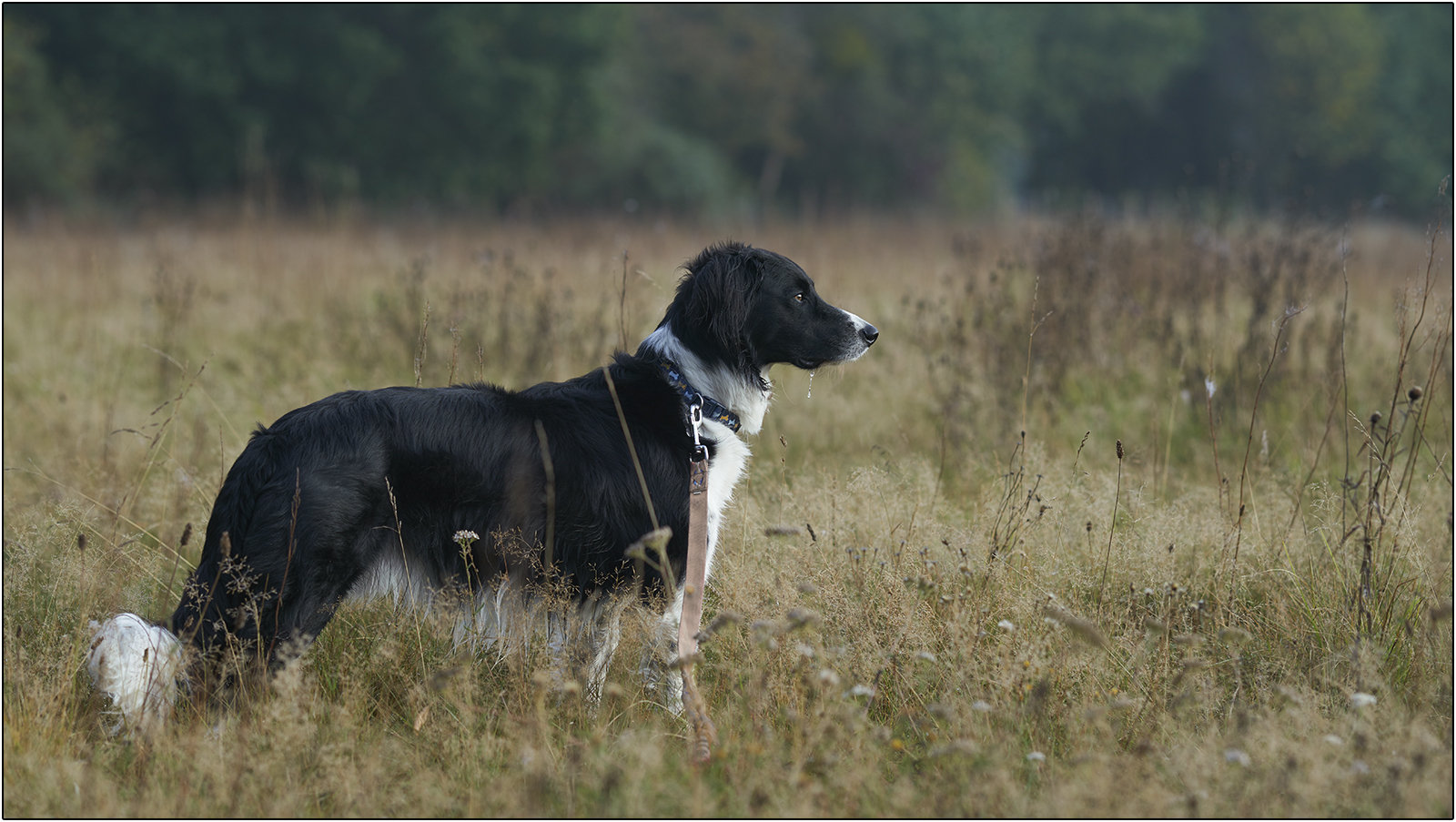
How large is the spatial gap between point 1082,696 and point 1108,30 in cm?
3745

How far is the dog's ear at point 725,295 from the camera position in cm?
310

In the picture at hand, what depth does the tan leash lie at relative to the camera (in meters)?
2.44

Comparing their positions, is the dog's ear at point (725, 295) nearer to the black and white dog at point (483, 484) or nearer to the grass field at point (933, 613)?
the black and white dog at point (483, 484)

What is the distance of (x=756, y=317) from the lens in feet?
10.5

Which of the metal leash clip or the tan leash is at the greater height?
the metal leash clip

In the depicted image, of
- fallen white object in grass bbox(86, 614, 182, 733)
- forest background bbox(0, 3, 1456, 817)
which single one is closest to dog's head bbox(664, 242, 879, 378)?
forest background bbox(0, 3, 1456, 817)

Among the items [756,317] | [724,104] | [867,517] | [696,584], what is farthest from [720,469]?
[724,104]

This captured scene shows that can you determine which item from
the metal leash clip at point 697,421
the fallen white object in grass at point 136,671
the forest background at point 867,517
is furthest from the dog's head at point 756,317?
the fallen white object in grass at point 136,671

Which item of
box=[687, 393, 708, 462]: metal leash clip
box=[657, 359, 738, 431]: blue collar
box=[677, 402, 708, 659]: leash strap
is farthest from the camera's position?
box=[657, 359, 738, 431]: blue collar

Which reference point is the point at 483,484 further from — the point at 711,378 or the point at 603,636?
the point at 711,378

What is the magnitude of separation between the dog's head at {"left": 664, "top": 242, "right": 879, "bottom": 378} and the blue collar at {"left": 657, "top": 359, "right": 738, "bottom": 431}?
102mm

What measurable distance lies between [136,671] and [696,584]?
4.68ft

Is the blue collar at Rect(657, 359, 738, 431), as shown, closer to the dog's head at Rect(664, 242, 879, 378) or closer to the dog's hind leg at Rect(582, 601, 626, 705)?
the dog's head at Rect(664, 242, 879, 378)

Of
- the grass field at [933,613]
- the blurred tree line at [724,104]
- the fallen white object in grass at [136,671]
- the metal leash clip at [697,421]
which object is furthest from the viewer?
the blurred tree line at [724,104]
